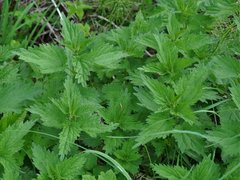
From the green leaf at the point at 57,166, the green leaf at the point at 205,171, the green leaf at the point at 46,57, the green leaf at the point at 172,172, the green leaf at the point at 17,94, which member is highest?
the green leaf at the point at 46,57

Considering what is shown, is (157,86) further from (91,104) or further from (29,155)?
(29,155)

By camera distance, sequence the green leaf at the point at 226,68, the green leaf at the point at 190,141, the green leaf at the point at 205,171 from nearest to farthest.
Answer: the green leaf at the point at 205,171, the green leaf at the point at 190,141, the green leaf at the point at 226,68

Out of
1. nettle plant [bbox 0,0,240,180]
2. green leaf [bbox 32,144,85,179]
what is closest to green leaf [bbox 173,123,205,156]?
nettle plant [bbox 0,0,240,180]

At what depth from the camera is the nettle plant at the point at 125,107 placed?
2051 millimetres

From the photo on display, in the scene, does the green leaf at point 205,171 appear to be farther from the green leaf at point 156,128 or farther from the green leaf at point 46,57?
the green leaf at point 46,57

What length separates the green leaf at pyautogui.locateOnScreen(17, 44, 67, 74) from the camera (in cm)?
217

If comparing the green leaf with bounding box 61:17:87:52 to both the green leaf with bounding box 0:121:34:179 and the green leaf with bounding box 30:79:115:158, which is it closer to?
→ the green leaf with bounding box 30:79:115:158

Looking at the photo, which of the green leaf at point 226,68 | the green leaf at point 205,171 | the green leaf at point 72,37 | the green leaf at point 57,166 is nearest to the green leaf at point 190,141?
the green leaf at point 205,171

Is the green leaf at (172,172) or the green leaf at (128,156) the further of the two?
the green leaf at (128,156)

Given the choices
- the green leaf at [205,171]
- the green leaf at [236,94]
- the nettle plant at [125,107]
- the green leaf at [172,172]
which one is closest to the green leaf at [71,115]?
the nettle plant at [125,107]

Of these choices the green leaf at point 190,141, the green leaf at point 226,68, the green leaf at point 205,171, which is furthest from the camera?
the green leaf at point 226,68

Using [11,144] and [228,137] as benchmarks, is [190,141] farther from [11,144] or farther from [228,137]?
[11,144]

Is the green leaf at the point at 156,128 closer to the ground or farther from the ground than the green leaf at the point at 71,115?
closer to the ground

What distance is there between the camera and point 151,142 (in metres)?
2.22
